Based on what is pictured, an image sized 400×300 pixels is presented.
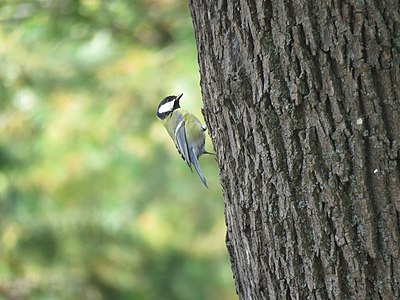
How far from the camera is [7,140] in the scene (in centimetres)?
562

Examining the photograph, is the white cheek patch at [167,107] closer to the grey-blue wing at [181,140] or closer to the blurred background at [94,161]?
the grey-blue wing at [181,140]

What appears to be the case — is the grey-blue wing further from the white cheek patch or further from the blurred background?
the blurred background

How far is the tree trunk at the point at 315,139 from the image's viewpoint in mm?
1583

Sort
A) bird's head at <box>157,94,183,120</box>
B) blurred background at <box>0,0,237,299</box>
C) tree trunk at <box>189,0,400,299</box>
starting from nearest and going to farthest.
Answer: tree trunk at <box>189,0,400,299</box>, bird's head at <box>157,94,183,120</box>, blurred background at <box>0,0,237,299</box>

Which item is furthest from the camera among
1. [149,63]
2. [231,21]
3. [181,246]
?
[181,246]

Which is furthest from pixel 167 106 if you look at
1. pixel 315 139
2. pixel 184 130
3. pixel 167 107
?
pixel 315 139

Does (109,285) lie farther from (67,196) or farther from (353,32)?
(353,32)

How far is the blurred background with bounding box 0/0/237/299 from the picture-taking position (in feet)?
17.9

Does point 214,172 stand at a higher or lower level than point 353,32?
higher

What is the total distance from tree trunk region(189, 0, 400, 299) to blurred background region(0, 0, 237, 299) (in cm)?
348

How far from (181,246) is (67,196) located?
970 millimetres

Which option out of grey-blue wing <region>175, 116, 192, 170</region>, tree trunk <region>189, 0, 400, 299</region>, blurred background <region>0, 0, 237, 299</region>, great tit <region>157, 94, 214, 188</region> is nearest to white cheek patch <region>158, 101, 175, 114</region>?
great tit <region>157, 94, 214, 188</region>

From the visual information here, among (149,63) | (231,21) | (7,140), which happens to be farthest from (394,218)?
(7,140)

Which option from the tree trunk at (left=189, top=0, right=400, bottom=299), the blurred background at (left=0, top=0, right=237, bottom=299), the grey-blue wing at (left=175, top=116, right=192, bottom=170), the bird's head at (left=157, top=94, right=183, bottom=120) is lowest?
the tree trunk at (left=189, top=0, right=400, bottom=299)
